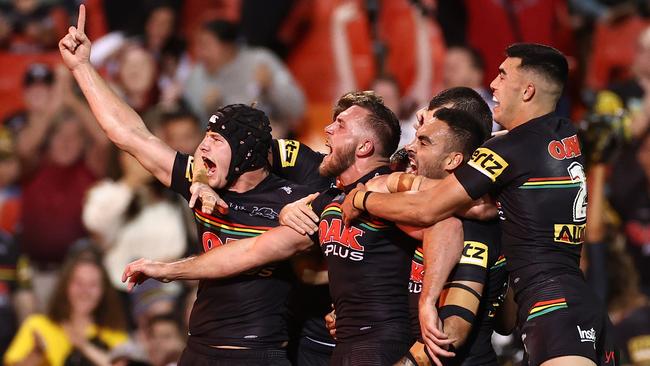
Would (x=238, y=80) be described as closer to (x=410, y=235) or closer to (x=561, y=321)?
(x=410, y=235)

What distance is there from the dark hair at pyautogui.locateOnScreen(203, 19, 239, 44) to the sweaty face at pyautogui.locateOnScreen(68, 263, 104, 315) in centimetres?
244

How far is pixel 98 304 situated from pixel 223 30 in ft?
9.09

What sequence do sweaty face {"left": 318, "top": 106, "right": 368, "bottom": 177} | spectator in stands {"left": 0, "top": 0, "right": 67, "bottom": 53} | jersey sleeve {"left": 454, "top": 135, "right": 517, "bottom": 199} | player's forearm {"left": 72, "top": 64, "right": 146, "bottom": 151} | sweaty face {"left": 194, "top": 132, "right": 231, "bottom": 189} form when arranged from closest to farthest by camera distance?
jersey sleeve {"left": 454, "top": 135, "right": 517, "bottom": 199}, sweaty face {"left": 318, "top": 106, "right": 368, "bottom": 177}, sweaty face {"left": 194, "top": 132, "right": 231, "bottom": 189}, player's forearm {"left": 72, "top": 64, "right": 146, "bottom": 151}, spectator in stands {"left": 0, "top": 0, "right": 67, "bottom": 53}

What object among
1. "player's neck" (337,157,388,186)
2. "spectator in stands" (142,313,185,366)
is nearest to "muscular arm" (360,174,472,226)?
"player's neck" (337,157,388,186)

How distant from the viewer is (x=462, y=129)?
20.9 ft

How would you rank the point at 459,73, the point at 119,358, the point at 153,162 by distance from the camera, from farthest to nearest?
the point at 459,73 → the point at 119,358 → the point at 153,162

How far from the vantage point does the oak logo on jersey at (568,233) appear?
6.23 meters

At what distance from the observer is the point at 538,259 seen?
6.23 m

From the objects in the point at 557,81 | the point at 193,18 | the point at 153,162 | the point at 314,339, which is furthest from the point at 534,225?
the point at 193,18

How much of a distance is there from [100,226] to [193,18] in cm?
283

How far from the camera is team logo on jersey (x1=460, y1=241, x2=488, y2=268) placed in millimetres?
6152

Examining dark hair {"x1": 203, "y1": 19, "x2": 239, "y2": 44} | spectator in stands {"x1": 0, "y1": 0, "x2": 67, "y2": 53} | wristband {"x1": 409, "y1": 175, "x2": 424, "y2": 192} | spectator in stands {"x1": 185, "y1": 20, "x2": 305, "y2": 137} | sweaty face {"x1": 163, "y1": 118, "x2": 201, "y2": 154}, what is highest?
spectator in stands {"x1": 0, "y1": 0, "x2": 67, "y2": 53}

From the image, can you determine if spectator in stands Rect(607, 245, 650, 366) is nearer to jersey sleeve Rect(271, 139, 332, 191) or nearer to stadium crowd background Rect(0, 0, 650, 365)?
stadium crowd background Rect(0, 0, 650, 365)

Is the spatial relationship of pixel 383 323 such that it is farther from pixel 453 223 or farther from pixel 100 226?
pixel 100 226
